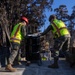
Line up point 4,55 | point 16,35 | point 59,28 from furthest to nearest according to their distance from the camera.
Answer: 1. point 4,55
2. point 59,28
3. point 16,35

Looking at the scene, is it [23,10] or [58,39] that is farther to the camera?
[23,10]

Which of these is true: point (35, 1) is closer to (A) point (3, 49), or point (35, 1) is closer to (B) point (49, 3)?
Answer: (B) point (49, 3)

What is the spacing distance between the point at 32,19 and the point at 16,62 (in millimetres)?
16169

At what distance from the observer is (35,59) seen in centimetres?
Answer: 871

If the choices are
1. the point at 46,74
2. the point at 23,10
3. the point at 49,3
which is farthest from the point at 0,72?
the point at 49,3

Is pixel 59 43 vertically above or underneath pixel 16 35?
underneath

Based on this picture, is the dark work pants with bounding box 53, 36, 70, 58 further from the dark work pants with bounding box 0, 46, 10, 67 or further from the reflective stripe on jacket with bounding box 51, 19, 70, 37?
the dark work pants with bounding box 0, 46, 10, 67

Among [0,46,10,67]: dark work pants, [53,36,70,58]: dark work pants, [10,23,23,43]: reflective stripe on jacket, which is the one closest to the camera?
[10,23,23,43]: reflective stripe on jacket

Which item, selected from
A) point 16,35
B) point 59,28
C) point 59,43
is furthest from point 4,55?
point 59,28

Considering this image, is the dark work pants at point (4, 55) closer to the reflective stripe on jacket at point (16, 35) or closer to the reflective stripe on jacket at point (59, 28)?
the reflective stripe on jacket at point (16, 35)

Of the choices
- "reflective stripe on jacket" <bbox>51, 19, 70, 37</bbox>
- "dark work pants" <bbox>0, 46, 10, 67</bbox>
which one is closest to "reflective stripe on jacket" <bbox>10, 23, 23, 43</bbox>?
"dark work pants" <bbox>0, 46, 10, 67</bbox>

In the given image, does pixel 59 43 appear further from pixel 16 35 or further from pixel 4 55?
pixel 4 55

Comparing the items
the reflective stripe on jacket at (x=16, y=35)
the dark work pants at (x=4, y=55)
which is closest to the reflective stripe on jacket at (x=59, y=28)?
the reflective stripe on jacket at (x=16, y=35)

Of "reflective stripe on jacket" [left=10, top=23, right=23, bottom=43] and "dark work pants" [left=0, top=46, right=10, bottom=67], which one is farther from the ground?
"reflective stripe on jacket" [left=10, top=23, right=23, bottom=43]
